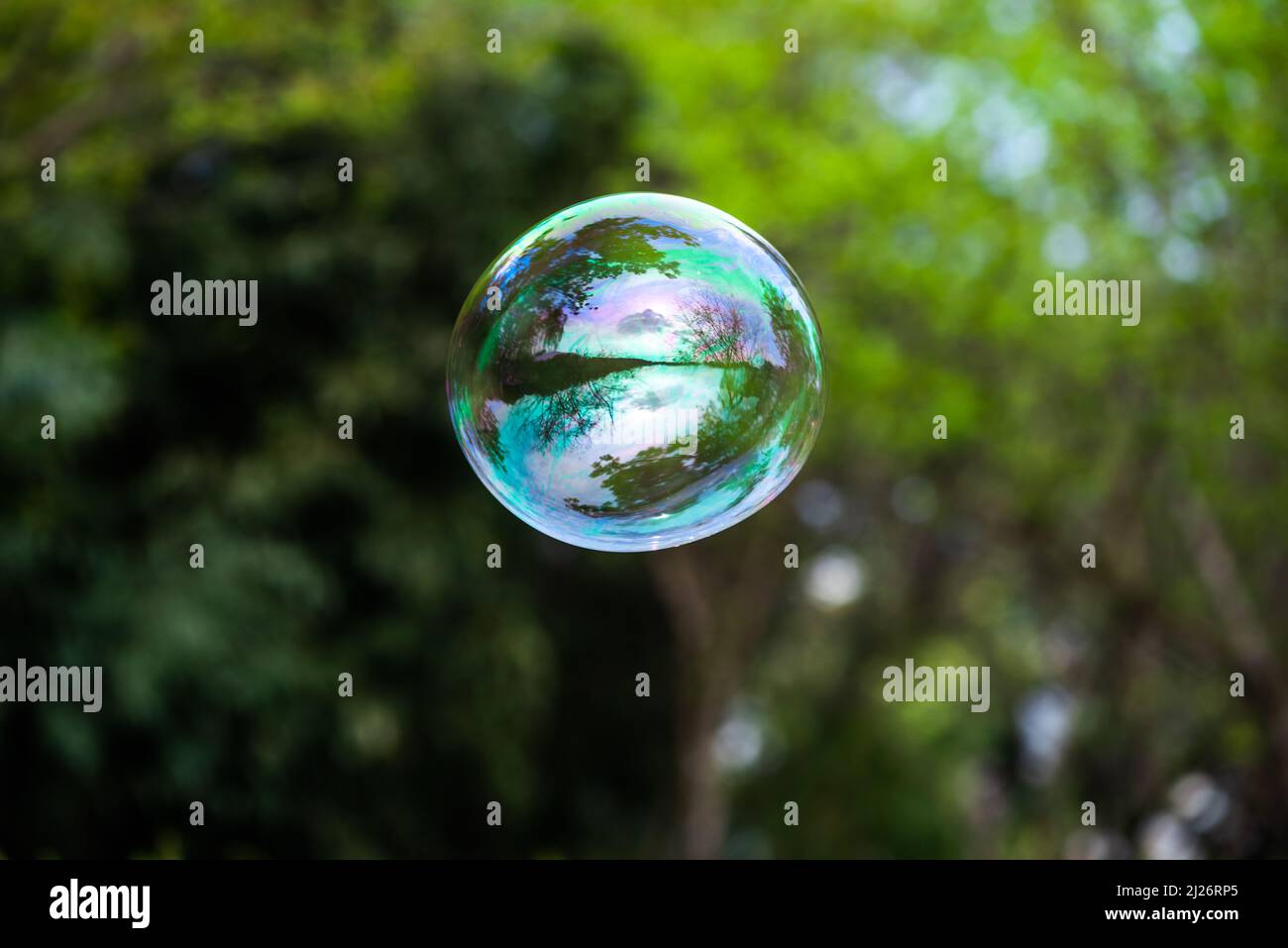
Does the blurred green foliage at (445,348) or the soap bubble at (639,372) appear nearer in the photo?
the soap bubble at (639,372)

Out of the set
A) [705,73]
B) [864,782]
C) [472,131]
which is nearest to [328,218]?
[472,131]

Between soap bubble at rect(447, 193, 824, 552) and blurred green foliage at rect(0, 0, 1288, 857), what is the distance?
558 centimetres

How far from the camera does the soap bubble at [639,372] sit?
12.7 ft

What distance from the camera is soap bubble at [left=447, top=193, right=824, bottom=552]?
3.88m

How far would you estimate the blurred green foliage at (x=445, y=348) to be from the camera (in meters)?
9.45

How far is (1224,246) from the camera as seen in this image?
1002 cm

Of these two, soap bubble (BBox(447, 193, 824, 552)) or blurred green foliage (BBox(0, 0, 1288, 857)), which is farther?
blurred green foliage (BBox(0, 0, 1288, 857))

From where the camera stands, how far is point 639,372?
3850 mm

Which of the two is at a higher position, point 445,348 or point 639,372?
point 445,348

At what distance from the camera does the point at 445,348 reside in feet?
40.0

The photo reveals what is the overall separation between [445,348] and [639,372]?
28.2ft

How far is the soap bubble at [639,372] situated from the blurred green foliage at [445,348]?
558 cm

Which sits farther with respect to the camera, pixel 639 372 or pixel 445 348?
pixel 445 348

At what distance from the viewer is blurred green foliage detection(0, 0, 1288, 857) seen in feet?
31.0
